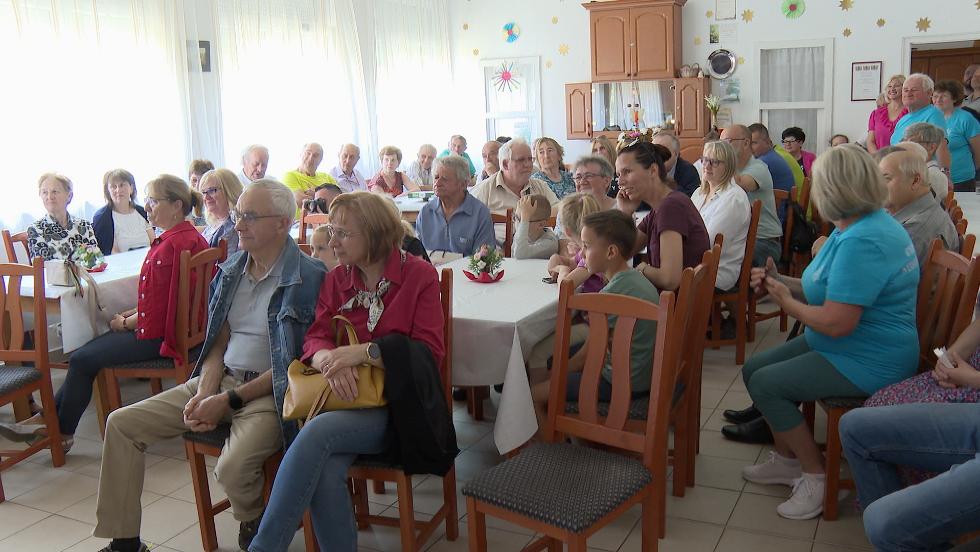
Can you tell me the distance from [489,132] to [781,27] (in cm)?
370

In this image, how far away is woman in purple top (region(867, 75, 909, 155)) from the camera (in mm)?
6211

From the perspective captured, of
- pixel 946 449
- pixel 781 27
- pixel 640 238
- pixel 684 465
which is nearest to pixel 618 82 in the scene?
pixel 781 27

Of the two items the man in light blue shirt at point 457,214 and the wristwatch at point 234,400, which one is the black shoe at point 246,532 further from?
the man in light blue shirt at point 457,214

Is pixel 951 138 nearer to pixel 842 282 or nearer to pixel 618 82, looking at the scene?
pixel 842 282

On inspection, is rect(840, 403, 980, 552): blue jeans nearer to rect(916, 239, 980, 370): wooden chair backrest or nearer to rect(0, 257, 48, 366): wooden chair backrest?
rect(916, 239, 980, 370): wooden chair backrest

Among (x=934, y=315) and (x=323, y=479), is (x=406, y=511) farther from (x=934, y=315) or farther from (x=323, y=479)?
(x=934, y=315)

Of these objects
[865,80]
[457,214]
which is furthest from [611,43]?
[457,214]

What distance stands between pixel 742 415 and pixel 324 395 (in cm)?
188

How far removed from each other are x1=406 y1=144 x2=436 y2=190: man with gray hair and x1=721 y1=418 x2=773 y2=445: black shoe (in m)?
5.27

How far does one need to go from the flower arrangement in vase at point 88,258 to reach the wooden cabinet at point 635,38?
21.8ft

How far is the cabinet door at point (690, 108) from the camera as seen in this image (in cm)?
886

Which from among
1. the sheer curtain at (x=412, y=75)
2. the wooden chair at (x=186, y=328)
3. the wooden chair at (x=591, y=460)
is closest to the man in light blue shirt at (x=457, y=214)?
the wooden chair at (x=186, y=328)

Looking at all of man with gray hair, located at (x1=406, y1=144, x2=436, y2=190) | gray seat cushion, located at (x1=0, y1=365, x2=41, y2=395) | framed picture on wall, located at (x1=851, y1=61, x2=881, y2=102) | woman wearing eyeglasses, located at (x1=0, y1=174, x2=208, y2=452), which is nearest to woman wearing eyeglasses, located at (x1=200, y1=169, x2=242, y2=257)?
woman wearing eyeglasses, located at (x1=0, y1=174, x2=208, y2=452)

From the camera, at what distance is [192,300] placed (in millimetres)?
3264
